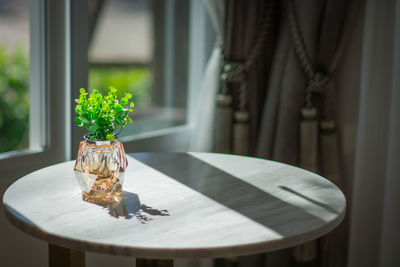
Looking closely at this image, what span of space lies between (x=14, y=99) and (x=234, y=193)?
100 centimetres

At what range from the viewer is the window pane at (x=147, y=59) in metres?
1.97

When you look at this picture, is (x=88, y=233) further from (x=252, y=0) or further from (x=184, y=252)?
(x=252, y=0)

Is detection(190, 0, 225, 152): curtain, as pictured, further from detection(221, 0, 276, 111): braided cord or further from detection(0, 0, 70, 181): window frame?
detection(0, 0, 70, 181): window frame

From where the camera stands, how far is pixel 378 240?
1677 millimetres

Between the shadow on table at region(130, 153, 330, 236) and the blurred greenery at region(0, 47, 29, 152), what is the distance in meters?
0.45

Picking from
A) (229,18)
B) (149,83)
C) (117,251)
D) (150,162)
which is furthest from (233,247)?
(149,83)

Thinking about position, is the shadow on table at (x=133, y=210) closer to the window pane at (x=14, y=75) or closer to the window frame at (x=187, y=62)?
the window pane at (x=14, y=75)

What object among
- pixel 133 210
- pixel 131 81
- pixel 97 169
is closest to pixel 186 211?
pixel 133 210

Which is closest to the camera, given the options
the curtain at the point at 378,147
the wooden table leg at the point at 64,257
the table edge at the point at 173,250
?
the table edge at the point at 173,250

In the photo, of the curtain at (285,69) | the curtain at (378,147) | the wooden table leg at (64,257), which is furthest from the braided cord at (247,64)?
the wooden table leg at (64,257)

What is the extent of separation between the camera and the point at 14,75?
1.62 meters

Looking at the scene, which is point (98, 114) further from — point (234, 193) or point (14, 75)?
point (14, 75)

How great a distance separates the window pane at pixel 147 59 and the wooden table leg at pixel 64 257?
0.98 meters

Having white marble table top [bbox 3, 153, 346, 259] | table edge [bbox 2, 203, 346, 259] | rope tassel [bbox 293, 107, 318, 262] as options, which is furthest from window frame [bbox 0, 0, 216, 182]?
rope tassel [bbox 293, 107, 318, 262]
